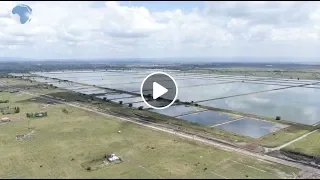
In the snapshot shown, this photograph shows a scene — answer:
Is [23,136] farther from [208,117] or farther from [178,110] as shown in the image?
[208,117]

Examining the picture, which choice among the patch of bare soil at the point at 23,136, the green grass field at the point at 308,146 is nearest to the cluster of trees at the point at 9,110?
the patch of bare soil at the point at 23,136

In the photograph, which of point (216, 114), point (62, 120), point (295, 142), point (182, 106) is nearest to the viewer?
point (295, 142)

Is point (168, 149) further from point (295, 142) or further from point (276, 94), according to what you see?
point (276, 94)

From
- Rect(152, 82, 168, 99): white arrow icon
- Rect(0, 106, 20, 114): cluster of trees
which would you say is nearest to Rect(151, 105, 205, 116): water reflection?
Rect(0, 106, 20, 114): cluster of trees

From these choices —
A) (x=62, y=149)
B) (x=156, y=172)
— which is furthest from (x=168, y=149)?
(x=62, y=149)

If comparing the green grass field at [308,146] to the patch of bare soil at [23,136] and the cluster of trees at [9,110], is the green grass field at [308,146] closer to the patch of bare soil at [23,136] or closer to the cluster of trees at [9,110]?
the patch of bare soil at [23,136]
